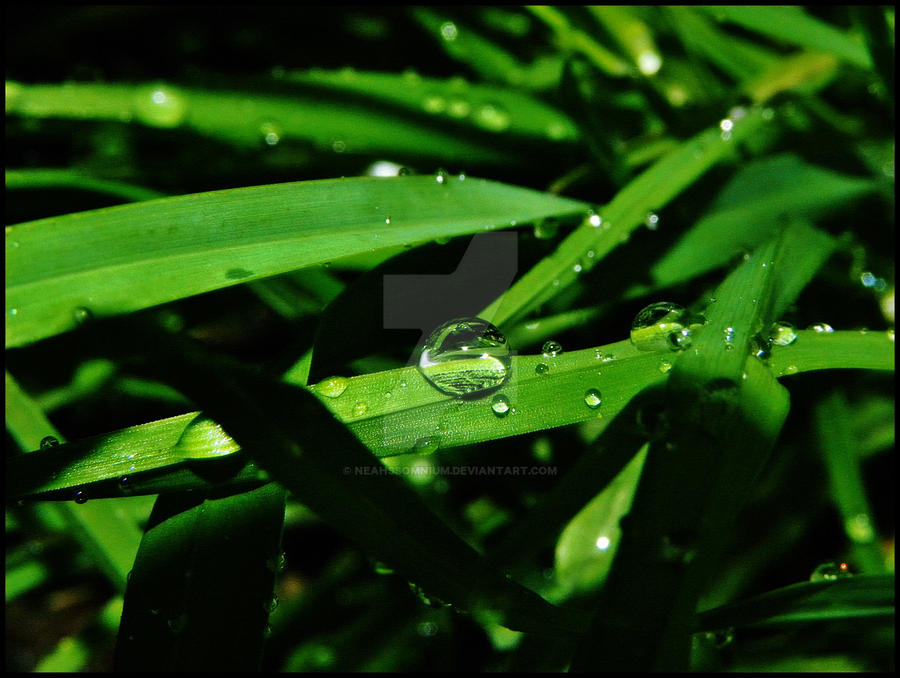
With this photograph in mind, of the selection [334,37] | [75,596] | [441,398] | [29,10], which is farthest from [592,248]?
[29,10]

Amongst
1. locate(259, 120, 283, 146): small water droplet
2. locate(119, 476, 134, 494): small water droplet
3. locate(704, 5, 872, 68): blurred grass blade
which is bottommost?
locate(119, 476, 134, 494): small water droplet

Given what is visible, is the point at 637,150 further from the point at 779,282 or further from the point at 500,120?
the point at 779,282

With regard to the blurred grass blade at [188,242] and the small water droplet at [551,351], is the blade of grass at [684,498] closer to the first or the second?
the small water droplet at [551,351]

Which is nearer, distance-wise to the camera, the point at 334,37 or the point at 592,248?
the point at 592,248

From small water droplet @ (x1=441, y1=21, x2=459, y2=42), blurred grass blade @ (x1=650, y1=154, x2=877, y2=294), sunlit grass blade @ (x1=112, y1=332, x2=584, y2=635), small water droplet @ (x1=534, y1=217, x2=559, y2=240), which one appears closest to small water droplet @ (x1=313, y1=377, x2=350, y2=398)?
sunlit grass blade @ (x1=112, y1=332, x2=584, y2=635)

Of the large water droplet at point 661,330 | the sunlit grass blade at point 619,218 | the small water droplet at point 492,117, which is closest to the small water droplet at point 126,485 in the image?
the sunlit grass blade at point 619,218

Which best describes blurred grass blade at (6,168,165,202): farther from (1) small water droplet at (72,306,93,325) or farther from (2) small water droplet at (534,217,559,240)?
(2) small water droplet at (534,217,559,240)

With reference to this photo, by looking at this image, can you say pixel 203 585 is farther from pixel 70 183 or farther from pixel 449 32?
pixel 449 32
